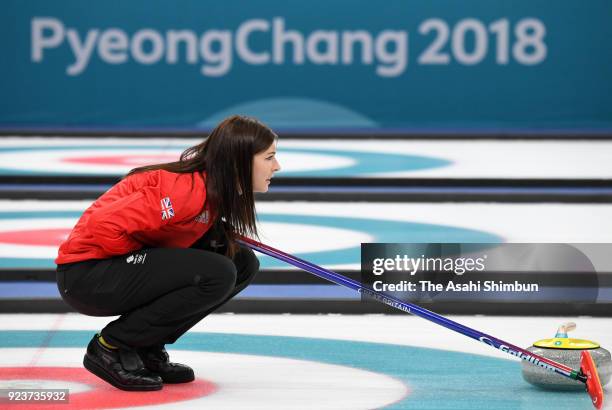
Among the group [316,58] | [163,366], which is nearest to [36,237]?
[163,366]

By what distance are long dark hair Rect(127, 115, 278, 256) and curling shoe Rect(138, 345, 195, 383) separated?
42 cm

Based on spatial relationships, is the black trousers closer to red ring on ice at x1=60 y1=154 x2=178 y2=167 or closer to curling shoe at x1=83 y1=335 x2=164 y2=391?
curling shoe at x1=83 y1=335 x2=164 y2=391

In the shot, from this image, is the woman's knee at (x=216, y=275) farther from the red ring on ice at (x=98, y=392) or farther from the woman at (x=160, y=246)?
the red ring on ice at (x=98, y=392)

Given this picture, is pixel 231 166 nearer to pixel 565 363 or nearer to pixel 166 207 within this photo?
pixel 166 207

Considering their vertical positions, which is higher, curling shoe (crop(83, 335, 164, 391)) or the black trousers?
the black trousers

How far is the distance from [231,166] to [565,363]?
1.00 metres

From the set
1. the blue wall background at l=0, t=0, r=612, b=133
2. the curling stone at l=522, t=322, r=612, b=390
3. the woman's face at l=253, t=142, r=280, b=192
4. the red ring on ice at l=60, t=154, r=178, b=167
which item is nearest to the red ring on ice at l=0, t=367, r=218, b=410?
the woman's face at l=253, t=142, r=280, b=192

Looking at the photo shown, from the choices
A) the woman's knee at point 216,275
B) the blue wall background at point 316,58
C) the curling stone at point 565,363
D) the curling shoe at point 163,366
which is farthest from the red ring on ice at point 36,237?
the blue wall background at point 316,58

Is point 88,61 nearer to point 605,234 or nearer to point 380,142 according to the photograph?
point 380,142

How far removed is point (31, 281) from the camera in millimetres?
4738

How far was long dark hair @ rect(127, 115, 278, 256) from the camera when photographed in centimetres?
304

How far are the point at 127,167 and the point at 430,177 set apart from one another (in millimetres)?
1931

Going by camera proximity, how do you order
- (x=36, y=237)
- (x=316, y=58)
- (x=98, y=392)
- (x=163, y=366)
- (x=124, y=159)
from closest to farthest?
(x=98, y=392) → (x=163, y=366) → (x=36, y=237) → (x=124, y=159) → (x=316, y=58)

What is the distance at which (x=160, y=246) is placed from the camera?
318cm
